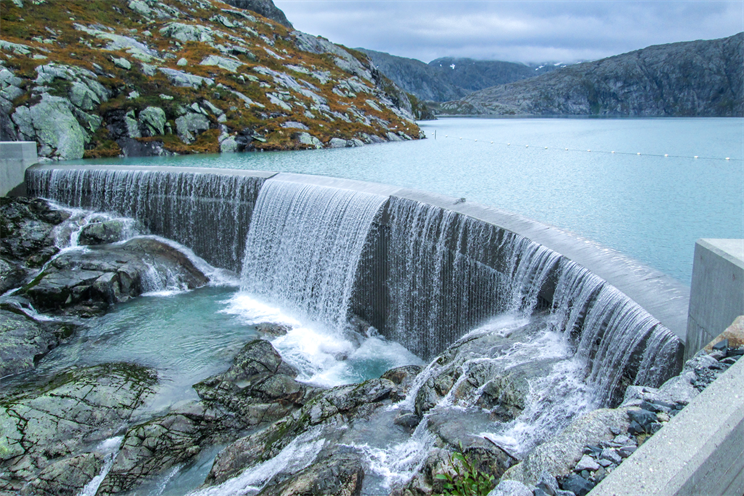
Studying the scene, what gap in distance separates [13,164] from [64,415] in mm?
18157

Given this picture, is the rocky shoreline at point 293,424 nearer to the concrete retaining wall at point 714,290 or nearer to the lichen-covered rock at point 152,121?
the concrete retaining wall at point 714,290

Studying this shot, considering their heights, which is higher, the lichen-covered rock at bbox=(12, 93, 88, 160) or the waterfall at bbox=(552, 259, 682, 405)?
the lichen-covered rock at bbox=(12, 93, 88, 160)

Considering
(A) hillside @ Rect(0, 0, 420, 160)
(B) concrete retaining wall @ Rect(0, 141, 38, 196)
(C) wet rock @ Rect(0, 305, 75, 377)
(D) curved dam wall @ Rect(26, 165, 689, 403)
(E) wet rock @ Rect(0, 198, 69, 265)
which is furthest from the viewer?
(A) hillside @ Rect(0, 0, 420, 160)

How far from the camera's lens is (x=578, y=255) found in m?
10.2

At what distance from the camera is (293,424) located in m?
9.90

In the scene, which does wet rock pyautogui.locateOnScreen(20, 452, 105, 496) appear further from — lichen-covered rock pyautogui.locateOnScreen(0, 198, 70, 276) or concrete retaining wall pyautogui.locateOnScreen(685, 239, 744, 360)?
lichen-covered rock pyautogui.locateOnScreen(0, 198, 70, 276)

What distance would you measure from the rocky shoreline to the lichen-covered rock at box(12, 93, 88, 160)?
24701mm

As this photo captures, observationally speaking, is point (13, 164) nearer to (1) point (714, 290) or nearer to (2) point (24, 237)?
(2) point (24, 237)

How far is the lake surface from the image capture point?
51.1ft

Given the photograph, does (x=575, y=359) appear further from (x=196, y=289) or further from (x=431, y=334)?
(x=196, y=289)

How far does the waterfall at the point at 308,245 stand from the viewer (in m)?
16.0

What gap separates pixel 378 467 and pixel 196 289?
44.2 ft

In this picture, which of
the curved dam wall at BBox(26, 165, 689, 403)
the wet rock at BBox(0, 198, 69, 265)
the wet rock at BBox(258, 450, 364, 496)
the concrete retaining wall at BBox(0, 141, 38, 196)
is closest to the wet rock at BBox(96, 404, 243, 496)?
the wet rock at BBox(258, 450, 364, 496)

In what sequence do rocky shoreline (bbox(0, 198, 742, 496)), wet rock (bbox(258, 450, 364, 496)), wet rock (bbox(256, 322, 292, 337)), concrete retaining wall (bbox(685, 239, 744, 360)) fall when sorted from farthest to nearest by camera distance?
wet rock (bbox(256, 322, 292, 337)) < wet rock (bbox(258, 450, 364, 496)) < concrete retaining wall (bbox(685, 239, 744, 360)) < rocky shoreline (bbox(0, 198, 742, 496))
